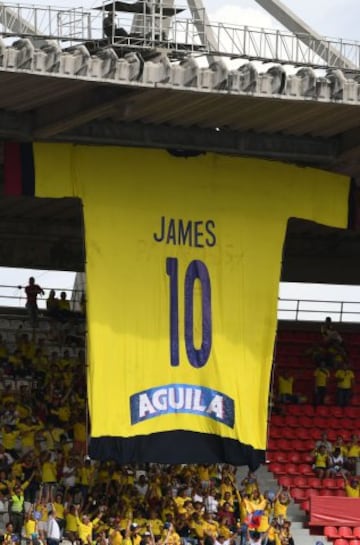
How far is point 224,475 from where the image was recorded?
35500 mm

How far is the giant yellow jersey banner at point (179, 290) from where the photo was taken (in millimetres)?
34000

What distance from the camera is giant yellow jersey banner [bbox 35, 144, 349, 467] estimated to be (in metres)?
34.0

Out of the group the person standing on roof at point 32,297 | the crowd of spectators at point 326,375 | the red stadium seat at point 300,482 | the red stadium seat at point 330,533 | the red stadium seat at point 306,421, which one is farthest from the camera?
the person standing on roof at point 32,297

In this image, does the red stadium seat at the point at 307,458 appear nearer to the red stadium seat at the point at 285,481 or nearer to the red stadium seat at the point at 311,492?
the red stadium seat at the point at 285,481

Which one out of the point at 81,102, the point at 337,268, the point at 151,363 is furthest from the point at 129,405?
the point at 337,268

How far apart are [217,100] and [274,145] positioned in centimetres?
288

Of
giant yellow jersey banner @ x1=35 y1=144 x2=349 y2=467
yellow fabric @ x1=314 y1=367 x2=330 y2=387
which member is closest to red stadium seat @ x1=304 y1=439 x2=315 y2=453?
yellow fabric @ x1=314 y1=367 x2=330 y2=387

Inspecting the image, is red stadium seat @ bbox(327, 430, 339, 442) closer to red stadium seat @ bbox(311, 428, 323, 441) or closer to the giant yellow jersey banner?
red stadium seat @ bbox(311, 428, 323, 441)

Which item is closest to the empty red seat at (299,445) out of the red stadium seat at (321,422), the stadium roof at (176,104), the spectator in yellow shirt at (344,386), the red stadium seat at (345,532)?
the red stadium seat at (321,422)

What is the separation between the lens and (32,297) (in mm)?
42031

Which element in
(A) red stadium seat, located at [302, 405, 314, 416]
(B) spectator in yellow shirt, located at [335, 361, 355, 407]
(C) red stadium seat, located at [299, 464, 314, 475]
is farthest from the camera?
(B) spectator in yellow shirt, located at [335, 361, 355, 407]

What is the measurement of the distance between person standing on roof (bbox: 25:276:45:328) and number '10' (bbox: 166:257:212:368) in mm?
7172

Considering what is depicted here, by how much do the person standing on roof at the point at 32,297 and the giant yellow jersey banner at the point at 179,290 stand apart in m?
7.24

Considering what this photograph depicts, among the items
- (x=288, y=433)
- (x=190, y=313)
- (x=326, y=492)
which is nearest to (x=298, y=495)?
(x=326, y=492)
